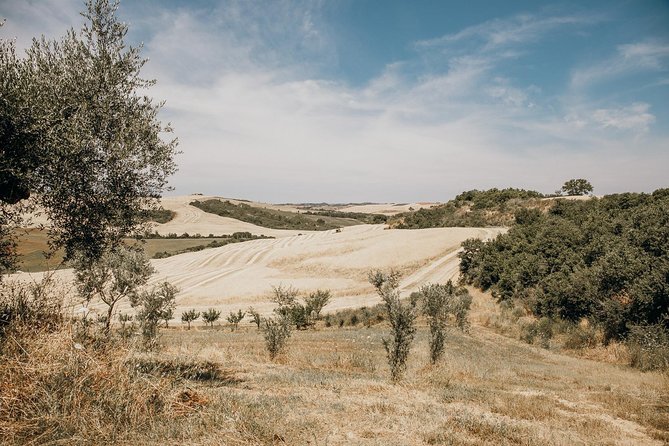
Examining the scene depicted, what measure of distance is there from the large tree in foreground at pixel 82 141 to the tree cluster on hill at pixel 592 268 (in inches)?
1184

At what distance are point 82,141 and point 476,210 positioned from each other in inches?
3773

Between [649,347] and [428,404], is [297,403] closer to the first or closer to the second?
[428,404]

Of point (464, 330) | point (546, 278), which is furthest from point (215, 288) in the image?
point (546, 278)

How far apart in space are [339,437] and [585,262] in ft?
119


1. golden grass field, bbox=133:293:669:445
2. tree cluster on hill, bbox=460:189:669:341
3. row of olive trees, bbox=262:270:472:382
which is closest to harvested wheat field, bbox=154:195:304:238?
tree cluster on hill, bbox=460:189:669:341

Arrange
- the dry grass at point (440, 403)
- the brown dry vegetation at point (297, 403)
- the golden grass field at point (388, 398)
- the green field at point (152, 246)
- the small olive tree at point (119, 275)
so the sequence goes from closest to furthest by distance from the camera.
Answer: the brown dry vegetation at point (297, 403), the golden grass field at point (388, 398), the dry grass at point (440, 403), the small olive tree at point (119, 275), the green field at point (152, 246)

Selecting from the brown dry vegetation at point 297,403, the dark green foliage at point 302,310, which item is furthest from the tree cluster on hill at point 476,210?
the brown dry vegetation at point 297,403

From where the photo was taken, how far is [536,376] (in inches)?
727

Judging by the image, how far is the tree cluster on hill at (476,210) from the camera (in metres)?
87.5

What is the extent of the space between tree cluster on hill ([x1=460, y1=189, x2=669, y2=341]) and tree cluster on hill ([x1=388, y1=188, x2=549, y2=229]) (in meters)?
32.1

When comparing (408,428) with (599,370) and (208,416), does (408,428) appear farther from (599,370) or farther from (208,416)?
(599,370)

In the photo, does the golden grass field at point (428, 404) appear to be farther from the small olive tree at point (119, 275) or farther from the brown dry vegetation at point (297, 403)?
the small olive tree at point (119, 275)

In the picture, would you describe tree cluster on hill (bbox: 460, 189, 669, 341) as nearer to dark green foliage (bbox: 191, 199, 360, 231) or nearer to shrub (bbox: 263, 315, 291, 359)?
shrub (bbox: 263, 315, 291, 359)

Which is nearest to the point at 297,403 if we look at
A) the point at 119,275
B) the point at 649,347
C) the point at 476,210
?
the point at 649,347
